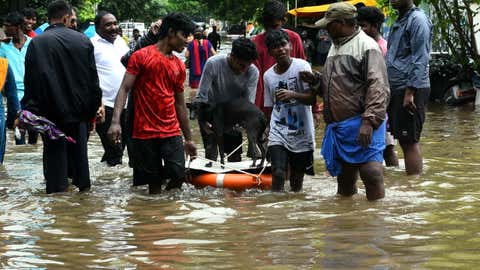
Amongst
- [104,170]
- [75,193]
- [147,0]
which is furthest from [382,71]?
[147,0]

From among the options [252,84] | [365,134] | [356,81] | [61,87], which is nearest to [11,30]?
[252,84]

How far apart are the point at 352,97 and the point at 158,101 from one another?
171cm

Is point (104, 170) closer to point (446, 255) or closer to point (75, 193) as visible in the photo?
point (75, 193)

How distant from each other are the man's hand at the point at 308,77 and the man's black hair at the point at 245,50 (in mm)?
1234

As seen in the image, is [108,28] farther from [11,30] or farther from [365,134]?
[365,134]

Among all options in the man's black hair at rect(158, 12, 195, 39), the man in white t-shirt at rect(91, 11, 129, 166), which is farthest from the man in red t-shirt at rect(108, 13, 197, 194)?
the man in white t-shirt at rect(91, 11, 129, 166)

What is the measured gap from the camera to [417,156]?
1008 cm

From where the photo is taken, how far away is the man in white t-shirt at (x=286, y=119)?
881cm

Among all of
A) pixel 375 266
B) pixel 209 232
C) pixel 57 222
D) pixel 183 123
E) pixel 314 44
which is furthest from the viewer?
pixel 314 44

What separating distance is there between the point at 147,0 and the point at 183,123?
59614 millimetres

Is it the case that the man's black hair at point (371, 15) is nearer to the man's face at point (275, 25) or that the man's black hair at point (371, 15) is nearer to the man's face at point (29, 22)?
the man's face at point (275, 25)

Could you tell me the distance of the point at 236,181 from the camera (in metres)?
9.30

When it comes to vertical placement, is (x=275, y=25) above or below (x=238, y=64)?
above

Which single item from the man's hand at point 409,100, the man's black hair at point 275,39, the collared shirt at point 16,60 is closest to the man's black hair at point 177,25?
the man's black hair at point 275,39
